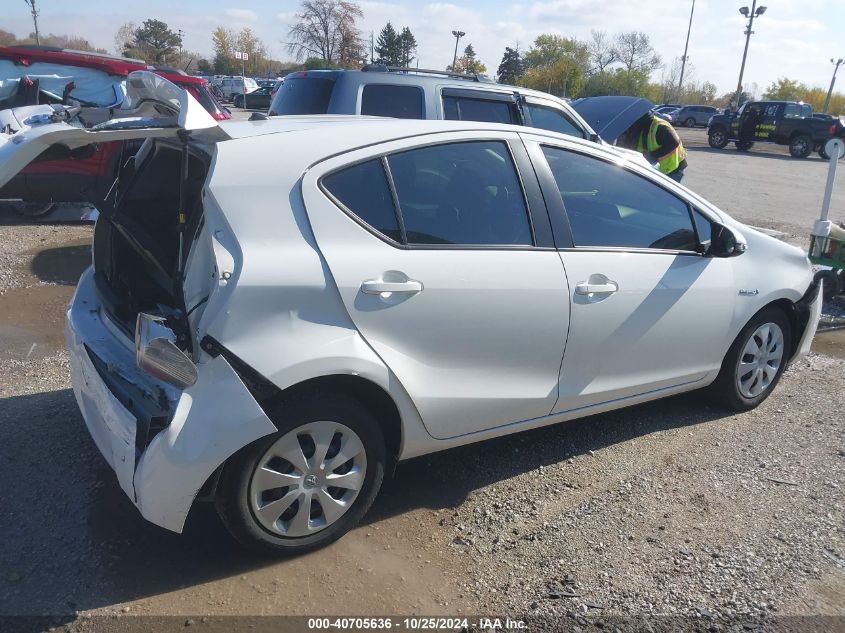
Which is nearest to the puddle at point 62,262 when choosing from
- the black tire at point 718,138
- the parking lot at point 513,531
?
the parking lot at point 513,531

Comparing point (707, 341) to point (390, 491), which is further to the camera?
point (707, 341)

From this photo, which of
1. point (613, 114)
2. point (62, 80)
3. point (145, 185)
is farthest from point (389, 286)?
point (62, 80)

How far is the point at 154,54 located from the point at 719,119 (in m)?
62.2

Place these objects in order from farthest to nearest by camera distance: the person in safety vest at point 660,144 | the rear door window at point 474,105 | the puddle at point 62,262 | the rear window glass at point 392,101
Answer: the person in safety vest at point 660,144
the rear door window at point 474,105
the rear window glass at point 392,101
the puddle at point 62,262

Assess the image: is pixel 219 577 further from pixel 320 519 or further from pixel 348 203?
pixel 348 203

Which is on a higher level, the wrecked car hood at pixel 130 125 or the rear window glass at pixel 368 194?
the wrecked car hood at pixel 130 125

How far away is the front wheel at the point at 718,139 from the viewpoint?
1216 inches

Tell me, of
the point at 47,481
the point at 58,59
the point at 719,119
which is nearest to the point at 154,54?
the point at 719,119

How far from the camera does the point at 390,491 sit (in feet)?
11.5

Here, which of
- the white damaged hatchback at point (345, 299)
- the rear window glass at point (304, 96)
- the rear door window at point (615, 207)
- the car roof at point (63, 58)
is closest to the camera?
the white damaged hatchback at point (345, 299)

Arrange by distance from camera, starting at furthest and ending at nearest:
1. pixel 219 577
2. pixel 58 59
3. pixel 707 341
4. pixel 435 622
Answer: pixel 58 59 < pixel 707 341 < pixel 219 577 < pixel 435 622

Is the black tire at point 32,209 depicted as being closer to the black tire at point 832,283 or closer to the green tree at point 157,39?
the black tire at point 832,283

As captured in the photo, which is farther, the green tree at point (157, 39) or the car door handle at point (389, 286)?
the green tree at point (157, 39)

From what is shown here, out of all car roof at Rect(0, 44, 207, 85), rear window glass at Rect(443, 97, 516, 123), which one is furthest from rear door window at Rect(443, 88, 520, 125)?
car roof at Rect(0, 44, 207, 85)
